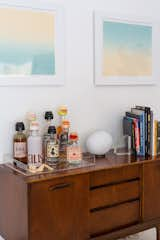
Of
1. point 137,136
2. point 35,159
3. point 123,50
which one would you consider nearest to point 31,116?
point 35,159

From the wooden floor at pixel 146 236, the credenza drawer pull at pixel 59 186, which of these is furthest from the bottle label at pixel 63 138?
the wooden floor at pixel 146 236

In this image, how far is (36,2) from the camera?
206 centimetres

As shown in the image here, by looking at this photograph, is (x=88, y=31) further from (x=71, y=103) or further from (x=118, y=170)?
(x=118, y=170)

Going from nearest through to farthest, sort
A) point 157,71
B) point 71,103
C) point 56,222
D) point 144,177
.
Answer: point 56,222
point 144,177
point 71,103
point 157,71

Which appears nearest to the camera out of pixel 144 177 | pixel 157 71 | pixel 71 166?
pixel 71 166

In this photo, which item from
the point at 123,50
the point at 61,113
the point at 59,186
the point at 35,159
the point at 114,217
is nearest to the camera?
the point at 59,186

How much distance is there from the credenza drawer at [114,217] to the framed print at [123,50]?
2.59ft

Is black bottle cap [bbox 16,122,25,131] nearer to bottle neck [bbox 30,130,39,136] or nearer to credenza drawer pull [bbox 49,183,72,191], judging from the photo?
bottle neck [bbox 30,130,39,136]

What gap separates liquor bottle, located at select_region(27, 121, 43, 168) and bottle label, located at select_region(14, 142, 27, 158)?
5 centimetres

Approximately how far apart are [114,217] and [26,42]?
1085mm

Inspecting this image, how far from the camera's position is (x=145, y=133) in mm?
2225

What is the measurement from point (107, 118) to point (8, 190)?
2.78 feet

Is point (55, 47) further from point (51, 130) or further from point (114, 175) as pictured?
point (114, 175)

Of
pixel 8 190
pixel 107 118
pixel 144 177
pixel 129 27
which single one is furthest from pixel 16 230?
pixel 129 27
